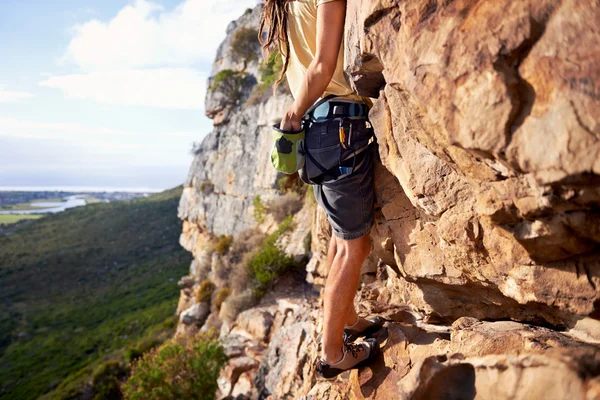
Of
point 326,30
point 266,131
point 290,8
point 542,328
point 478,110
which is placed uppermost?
point 266,131

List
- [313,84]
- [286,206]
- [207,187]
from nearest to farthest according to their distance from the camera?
[313,84]
[286,206]
[207,187]

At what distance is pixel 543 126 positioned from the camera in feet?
5.46

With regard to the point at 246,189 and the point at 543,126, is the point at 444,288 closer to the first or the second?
the point at 543,126

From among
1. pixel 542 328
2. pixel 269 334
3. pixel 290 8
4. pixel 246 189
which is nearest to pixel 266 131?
pixel 246 189

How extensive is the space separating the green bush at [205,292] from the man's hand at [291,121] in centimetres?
1516

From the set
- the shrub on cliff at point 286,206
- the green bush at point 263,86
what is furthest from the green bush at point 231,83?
the shrub on cliff at point 286,206

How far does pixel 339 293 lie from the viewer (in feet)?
9.73

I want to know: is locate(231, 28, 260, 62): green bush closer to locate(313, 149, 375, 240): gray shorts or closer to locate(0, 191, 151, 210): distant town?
locate(313, 149, 375, 240): gray shorts

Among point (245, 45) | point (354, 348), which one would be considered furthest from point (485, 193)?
point (245, 45)

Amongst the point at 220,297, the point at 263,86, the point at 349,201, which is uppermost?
the point at 263,86

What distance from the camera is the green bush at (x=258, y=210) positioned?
1648 cm

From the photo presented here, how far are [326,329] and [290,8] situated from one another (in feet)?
8.70

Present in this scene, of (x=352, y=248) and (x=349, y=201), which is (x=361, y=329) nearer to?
(x=352, y=248)

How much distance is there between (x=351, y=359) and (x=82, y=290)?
129 ft
